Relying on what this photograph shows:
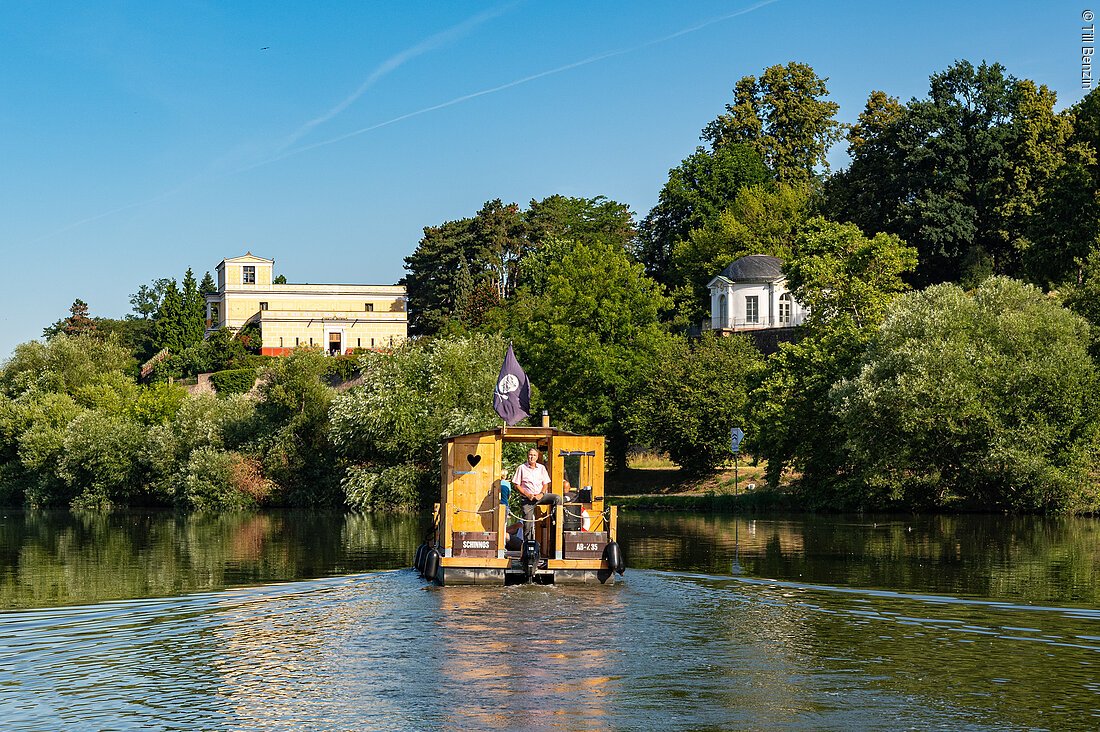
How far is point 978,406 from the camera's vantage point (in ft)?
169

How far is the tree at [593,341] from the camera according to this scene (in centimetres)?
7600

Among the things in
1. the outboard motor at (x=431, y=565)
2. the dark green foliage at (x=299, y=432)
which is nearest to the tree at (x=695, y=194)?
the dark green foliage at (x=299, y=432)

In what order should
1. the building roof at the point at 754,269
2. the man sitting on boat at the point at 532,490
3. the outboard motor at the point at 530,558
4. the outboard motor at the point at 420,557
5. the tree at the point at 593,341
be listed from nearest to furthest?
the outboard motor at the point at 530,558 → the man sitting on boat at the point at 532,490 → the outboard motor at the point at 420,557 → the tree at the point at 593,341 → the building roof at the point at 754,269

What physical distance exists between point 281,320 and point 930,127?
7087 centimetres

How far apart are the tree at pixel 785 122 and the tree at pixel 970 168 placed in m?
24.3

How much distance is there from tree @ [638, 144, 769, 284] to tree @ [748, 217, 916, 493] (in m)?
45.3

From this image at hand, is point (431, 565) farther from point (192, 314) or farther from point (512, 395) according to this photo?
point (192, 314)

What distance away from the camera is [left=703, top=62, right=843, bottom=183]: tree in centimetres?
11431

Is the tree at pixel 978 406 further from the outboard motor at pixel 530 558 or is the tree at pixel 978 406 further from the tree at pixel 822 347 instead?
the outboard motor at pixel 530 558

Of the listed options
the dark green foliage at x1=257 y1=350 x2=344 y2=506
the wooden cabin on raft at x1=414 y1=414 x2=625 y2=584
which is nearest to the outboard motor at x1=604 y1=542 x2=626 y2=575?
the wooden cabin on raft at x1=414 y1=414 x2=625 y2=584

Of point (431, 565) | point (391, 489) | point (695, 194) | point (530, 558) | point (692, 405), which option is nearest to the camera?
point (530, 558)

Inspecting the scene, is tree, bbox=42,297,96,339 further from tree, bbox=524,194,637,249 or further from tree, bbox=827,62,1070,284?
tree, bbox=827,62,1070,284

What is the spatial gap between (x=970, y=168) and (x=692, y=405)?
31654 mm

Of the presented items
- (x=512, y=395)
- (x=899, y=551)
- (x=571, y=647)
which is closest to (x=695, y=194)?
(x=899, y=551)
